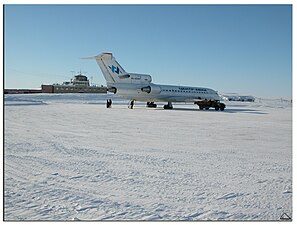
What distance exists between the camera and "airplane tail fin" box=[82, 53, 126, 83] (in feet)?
90.3

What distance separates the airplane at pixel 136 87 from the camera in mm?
27531

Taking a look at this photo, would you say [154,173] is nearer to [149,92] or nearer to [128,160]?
[128,160]

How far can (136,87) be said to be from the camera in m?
28.4

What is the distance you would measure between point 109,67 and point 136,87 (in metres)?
3.30

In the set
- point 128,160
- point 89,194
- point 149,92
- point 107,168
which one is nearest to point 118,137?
point 128,160

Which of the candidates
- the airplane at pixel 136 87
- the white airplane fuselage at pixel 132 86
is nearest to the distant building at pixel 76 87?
the airplane at pixel 136 87

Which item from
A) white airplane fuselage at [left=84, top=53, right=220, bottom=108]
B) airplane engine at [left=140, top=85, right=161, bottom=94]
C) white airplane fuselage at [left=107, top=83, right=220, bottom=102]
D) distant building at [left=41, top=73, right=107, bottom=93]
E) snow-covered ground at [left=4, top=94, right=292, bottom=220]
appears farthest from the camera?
distant building at [left=41, top=73, right=107, bottom=93]

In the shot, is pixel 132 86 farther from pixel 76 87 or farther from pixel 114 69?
pixel 76 87

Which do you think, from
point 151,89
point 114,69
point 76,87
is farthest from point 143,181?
point 76,87

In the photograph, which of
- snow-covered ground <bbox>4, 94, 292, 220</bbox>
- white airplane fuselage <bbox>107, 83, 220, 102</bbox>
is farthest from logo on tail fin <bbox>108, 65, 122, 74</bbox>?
snow-covered ground <bbox>4, 94, 292, 220</bbox>

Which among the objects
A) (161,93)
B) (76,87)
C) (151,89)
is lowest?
(161,93)

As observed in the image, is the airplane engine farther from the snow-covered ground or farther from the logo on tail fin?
the snow-covered ground

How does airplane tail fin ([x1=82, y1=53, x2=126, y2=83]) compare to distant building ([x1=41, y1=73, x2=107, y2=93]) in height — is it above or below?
below

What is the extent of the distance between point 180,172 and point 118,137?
3920 millimetres
